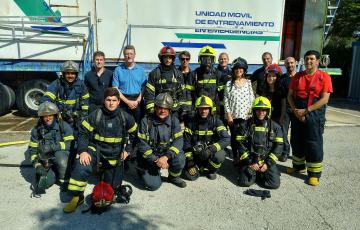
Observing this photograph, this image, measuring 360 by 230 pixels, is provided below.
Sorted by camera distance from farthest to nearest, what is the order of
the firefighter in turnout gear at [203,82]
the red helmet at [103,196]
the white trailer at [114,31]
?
the white trailer at [114,31] < the firefighter in turnout gear at [203,82] < the red helmet at [103,196]

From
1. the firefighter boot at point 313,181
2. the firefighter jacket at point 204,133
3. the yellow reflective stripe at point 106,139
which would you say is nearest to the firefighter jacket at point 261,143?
the firefighter jacket at point 204,133

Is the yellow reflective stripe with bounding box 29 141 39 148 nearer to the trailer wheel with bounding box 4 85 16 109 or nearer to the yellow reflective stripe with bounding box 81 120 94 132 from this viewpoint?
the yellow reflective stripe with bounding box 81 120 94 132

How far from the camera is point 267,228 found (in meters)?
3.53

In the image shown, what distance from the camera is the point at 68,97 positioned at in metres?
4.76

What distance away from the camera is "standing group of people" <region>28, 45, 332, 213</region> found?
410cm

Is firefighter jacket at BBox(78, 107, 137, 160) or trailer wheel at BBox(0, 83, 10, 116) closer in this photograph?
firefighter jacket at BBox(78, 107, 137, 160)

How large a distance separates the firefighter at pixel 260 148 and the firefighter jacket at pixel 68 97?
2.30 metres

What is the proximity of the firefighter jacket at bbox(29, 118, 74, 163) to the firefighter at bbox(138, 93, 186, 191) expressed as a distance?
991 millimetres

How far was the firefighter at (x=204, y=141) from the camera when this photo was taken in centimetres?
464

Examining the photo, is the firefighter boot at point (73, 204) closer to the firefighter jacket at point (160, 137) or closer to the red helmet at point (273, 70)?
the firefighter jacket at point (160, 137)

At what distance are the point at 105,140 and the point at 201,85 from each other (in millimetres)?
1785

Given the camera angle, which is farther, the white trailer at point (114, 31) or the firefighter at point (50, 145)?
the white trailer at point (114, 31)

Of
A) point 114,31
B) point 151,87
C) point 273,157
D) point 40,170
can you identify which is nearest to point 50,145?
point 40,170

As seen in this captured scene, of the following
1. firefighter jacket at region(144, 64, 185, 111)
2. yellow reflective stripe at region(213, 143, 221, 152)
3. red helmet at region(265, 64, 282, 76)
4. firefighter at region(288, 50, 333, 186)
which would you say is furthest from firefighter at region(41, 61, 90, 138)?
firefighter at region(288, 50, 333, 186)
